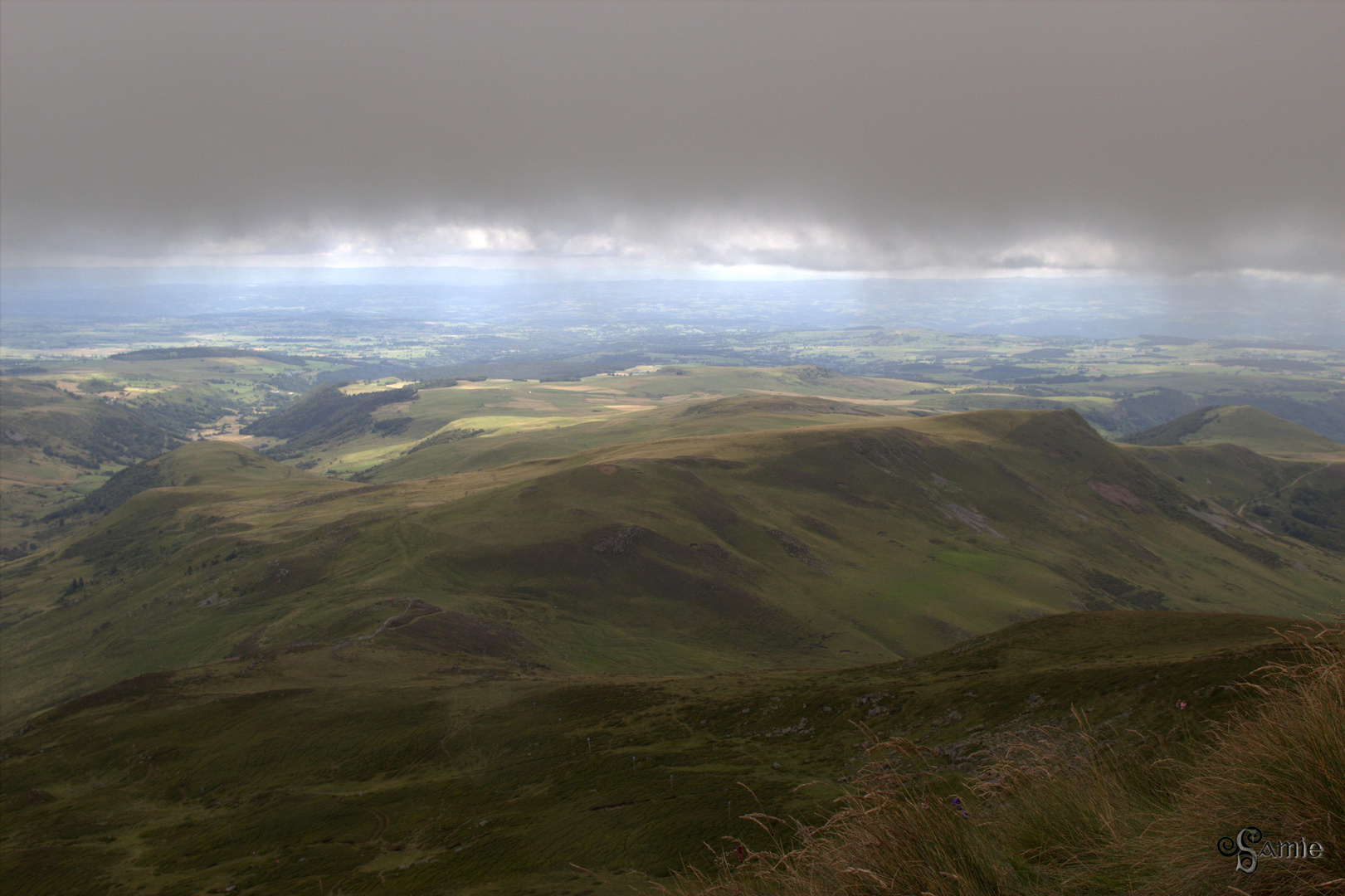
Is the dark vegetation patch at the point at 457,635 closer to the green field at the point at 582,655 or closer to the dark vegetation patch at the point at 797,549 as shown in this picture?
the green field at the point at 582,655

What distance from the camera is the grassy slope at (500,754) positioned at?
42344 mm

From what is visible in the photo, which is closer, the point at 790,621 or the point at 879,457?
the point at 790,621

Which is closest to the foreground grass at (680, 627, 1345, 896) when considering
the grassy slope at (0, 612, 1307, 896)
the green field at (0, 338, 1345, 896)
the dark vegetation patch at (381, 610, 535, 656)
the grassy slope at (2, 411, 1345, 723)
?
the green field at (0, 338, 1345, 896)

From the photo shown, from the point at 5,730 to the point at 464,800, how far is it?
112 m

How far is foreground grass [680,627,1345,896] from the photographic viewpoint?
25.0ft

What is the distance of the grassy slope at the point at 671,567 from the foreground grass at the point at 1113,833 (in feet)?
327

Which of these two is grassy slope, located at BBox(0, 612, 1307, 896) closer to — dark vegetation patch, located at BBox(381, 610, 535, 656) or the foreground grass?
dark vegetation patch, located at BBox(381, 610, 535, 656)

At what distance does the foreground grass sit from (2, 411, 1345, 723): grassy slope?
9959cm

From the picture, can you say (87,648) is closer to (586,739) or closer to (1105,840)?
(586,739)

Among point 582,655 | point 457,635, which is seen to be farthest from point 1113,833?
point 457,635

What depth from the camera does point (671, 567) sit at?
438 feet

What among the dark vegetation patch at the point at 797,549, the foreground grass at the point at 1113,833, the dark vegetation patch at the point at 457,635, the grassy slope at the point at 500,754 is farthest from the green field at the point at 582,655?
the foreground grass at the point at 1113,833

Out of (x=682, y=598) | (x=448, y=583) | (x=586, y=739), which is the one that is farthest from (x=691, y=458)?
(x=586, y=739)

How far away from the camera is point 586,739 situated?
63.8m
